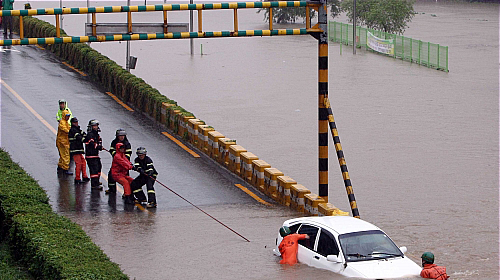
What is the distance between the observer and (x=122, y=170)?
1986cm

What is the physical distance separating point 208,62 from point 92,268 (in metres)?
36.4

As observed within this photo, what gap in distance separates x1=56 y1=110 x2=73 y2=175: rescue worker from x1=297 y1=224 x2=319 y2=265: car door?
343 inches

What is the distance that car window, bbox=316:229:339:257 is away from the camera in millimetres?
13984

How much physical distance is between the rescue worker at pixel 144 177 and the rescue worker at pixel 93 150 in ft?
4.75

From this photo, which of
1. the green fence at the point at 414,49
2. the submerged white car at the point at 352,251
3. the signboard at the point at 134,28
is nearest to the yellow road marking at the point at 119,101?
the signboard at the point at 134,28

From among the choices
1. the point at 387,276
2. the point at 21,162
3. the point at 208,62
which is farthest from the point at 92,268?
the point at 208,62

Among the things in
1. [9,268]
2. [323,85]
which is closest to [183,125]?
[323,85]

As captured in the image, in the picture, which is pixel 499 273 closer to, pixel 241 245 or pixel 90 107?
pixel 241 245

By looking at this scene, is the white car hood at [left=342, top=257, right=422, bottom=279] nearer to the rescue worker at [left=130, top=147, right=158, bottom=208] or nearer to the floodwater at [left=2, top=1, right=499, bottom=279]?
the floodwater at [left=2, top=1, right=499, bottom=279]

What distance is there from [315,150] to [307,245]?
41.3 ft

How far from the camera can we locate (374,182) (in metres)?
23.4

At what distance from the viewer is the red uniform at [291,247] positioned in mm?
14797

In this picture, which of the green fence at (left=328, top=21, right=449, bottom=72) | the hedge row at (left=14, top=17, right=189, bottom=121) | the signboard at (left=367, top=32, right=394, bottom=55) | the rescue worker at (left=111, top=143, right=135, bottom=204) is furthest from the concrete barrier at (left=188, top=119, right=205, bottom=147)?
the signboard at (left=367, top=32, right=394, bottom=55)

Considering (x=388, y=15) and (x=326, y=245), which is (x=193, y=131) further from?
(x=388, y=15)
